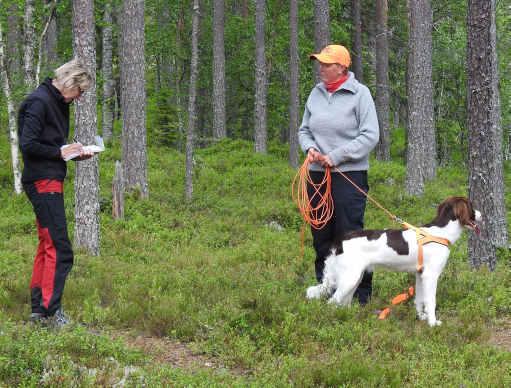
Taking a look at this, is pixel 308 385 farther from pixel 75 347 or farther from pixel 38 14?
pixel 38 14

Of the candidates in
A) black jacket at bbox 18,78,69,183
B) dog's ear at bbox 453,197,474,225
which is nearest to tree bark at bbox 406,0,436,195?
dog's ear at bbox 453,197,474,225

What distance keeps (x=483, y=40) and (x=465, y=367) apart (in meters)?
4.72

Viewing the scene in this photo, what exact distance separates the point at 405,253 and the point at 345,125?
55.9 inches

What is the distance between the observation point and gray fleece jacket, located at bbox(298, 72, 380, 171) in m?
6.05

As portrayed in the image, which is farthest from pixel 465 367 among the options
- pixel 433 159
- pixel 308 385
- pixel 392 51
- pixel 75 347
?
pixel 392 51

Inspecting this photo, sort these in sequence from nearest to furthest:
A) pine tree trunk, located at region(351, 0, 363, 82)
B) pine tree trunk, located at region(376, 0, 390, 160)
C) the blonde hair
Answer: the blonde hair, pine tree trunk, located at region(376, 0, 390, 160), pine tree trunk, located at region(351, 0, 363, 82)

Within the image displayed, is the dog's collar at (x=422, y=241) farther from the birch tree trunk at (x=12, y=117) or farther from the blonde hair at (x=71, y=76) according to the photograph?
the birch tree trunk at (x=12, y=117)

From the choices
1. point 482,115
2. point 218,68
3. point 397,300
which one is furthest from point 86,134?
point 218,68

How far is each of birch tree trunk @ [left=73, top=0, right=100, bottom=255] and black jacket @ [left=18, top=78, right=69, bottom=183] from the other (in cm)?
369

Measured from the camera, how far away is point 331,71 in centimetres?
609

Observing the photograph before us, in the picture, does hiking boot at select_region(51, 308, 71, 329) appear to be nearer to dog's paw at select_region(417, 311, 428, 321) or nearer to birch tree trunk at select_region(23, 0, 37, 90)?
dog's paw at select_region(417, 311, 428, 321)

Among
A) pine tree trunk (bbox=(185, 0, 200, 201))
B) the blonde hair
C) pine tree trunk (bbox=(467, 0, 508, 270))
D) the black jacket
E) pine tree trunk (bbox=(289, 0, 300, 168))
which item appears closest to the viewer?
the black jacket

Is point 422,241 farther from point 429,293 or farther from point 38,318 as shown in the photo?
point 38,318

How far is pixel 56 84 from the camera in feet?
17.9
